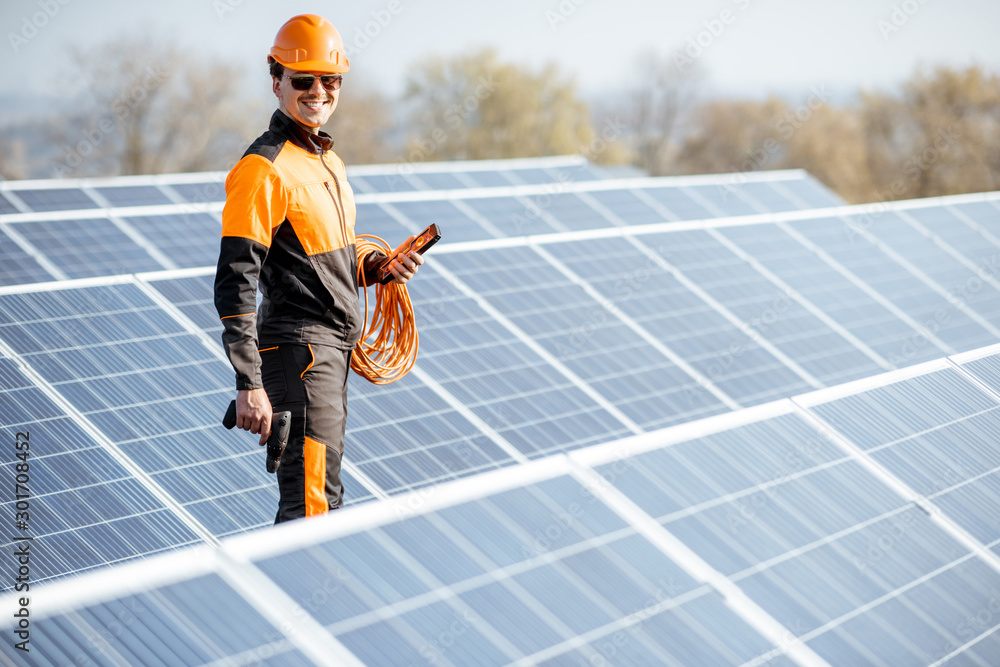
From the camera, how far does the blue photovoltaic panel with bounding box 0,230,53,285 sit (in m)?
10.6

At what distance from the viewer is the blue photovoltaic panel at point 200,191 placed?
1495 cm

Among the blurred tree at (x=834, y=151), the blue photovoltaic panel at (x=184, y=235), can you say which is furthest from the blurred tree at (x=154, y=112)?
the blue photovoltaic panel at (x=184, y=235)

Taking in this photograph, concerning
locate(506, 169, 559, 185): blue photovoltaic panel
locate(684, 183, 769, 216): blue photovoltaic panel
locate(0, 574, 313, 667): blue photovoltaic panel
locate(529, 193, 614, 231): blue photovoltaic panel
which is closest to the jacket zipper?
locate(0, 574, 313, 667): blue photovoltaic panel

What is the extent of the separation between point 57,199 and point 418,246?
10.9 metres

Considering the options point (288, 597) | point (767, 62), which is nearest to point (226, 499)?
point (288, 597)

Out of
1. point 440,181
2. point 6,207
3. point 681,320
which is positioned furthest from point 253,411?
point 440,181

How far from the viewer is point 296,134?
4777mm

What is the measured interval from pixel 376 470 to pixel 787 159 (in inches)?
2138

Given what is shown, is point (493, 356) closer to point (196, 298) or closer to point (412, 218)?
point (196, 298)

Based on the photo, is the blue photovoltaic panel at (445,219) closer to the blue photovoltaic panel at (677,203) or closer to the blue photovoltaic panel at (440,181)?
the blue photovoltaic panel at (677,203)

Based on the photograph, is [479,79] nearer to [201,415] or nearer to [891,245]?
[891,245]

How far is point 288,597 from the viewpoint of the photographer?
313 cm

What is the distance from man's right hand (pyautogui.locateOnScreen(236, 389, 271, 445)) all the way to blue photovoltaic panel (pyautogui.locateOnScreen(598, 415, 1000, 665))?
60.0 inches

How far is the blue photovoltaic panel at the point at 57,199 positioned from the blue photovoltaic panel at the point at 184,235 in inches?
91.8
